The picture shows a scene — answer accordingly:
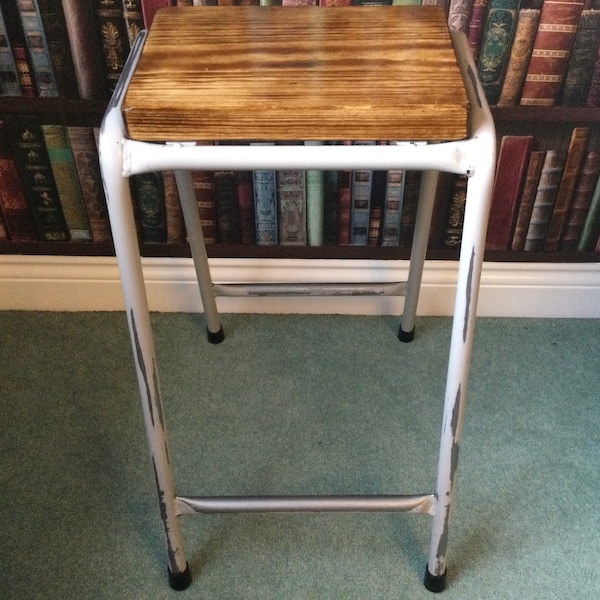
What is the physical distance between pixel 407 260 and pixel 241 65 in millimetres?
583

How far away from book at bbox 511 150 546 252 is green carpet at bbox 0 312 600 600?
0.52ft

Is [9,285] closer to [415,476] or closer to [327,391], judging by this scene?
[327,391]

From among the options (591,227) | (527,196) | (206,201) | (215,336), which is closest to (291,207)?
(206,201)

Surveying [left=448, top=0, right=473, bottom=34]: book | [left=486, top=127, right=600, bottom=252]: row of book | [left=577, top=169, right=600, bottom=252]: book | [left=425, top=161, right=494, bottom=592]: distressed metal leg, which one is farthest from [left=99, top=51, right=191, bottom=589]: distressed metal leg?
[left=577, top=169, right=600, bottom=252]: book

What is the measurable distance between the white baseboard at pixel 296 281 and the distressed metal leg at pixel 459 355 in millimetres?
460

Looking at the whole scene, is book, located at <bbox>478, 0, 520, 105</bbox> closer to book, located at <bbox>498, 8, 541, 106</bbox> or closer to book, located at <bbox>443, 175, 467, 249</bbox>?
book, located at <bbox>498, 8, 541, 106</bbox>

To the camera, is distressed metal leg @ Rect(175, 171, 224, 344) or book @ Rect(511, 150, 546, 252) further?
book @ Rect(511, 150, 546, 252)

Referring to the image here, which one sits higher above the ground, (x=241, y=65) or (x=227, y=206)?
(x=241, y=65)

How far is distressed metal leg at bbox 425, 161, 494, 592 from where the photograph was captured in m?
0.57

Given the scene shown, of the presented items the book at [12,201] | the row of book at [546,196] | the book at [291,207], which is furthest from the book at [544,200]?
the book at [12,201]

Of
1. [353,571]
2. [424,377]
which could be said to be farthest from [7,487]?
[424,377]

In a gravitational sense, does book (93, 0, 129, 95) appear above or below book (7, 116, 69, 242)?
above

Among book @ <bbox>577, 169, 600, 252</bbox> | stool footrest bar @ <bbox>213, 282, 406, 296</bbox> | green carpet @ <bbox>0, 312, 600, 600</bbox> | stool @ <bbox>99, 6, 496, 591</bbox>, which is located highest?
stool @ <bbox>99, 6, 496, 591</bbox>

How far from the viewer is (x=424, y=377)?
108 centimetres
